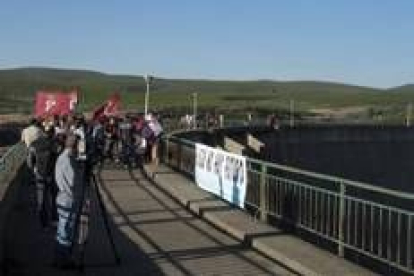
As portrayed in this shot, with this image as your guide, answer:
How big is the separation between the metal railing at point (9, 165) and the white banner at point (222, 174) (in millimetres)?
4008

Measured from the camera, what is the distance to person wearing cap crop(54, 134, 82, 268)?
11484mm

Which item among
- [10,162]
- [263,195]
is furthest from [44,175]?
[10,162]

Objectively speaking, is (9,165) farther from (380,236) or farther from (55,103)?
(380,236)

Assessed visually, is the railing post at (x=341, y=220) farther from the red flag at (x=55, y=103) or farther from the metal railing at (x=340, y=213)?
the red flag at (x=55, y=103)

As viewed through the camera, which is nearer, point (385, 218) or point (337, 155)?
point (385, 218)

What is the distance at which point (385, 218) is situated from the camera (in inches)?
500

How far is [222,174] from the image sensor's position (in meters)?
19.4

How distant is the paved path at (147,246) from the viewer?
12.0 meters

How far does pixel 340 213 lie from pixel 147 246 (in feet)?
9.14

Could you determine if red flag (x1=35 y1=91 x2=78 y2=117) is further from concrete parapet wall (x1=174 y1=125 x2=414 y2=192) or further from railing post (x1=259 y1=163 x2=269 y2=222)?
concrete parapet wall (x1=174 y1=125 x2=414 y2=192)

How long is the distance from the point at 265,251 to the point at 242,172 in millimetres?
4287

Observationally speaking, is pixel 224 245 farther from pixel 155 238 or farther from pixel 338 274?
Answer: pixel 338 274

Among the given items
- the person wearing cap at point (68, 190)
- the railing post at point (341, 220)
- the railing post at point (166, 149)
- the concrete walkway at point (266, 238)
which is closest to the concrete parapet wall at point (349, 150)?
the railing post at point (166, 149)

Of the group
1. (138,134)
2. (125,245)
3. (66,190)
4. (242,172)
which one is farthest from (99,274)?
(138,134)
